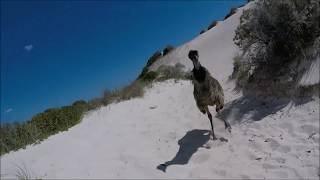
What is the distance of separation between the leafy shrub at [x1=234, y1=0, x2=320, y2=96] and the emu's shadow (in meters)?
1.47

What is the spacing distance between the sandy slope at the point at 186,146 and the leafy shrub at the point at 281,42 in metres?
0.52

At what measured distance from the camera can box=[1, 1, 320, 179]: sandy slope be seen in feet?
19.3

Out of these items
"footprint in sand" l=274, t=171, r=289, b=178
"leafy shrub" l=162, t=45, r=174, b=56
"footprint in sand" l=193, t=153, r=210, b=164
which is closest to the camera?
"footprint in sand" l=274, t=171, r=289, b=178

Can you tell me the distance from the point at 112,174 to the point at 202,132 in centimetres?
208

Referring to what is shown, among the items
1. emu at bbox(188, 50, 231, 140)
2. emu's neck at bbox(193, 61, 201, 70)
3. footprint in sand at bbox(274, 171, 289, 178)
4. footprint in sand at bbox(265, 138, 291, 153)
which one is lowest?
footprint in sand at bbox(274, 171, 289, 178)

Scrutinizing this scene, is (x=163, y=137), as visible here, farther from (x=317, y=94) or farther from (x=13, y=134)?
(x=13, y=134)

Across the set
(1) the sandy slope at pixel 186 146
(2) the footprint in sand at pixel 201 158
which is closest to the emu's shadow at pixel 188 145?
(1) the sandy slope at pixel 186 146

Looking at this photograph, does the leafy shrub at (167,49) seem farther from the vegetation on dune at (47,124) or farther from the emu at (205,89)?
the emu at (205,89)

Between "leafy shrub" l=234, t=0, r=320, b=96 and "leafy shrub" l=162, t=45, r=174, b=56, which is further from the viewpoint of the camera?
Result: "leafy shrub" l=162, t=45, r=174, b=56

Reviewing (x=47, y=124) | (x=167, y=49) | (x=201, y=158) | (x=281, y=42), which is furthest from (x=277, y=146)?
(x=167, y=49)

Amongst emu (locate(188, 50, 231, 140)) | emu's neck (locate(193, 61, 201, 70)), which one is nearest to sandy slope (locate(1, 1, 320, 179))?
emu (locate(188, 50, 231, 140))

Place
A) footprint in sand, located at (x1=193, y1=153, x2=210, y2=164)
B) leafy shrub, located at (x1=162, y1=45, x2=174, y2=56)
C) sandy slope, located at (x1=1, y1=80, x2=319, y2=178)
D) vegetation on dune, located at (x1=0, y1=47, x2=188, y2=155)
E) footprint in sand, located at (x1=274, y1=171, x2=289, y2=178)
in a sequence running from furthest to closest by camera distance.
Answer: leafy shrub, located at (x1=162, y1=45, x2=174, y2=56) → vegetation on dune, located at (x1=0, y1=47, x2=188, y2=155) → footprint in sand, located at (x1=193, y1=153, x2=210, y2=164) → sandy slope, located at (x1=1, y1=80, x2=319, y2=178) → footprint in sand, located at (x1=274, y1=171, x2=289, y2=178)

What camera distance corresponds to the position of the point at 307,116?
6.43 meters

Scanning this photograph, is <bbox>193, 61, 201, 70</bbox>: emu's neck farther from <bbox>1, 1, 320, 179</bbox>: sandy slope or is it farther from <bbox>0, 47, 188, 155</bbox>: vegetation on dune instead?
<bbox>0, 47, 188, 155</bbox>: vegetation on dune
